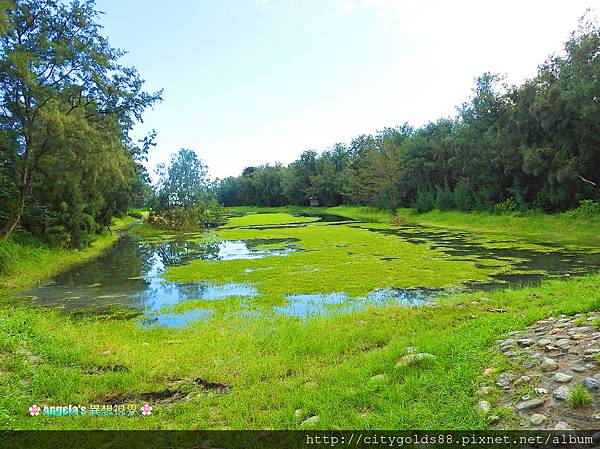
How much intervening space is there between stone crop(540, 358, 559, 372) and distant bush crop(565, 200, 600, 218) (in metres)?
27.2

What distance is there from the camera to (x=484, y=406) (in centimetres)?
409

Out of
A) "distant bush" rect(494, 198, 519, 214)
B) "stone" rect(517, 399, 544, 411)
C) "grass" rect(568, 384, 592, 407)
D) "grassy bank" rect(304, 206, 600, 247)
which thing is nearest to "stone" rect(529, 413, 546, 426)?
"stone" rect(517, 399, 544, 411)

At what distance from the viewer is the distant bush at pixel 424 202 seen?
49062 millimetres

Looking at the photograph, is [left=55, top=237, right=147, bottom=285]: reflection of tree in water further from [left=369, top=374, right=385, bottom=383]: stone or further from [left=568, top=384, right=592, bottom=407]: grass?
[left=568, top=384, right=592, bottom=407]: grass

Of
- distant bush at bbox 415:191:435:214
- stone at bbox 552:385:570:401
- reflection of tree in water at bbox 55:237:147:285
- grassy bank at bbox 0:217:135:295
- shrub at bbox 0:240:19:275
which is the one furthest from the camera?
distant bush at bbox 415:191:435:214

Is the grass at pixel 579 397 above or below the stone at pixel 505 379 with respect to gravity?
above

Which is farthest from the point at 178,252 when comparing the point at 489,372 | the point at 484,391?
the point at 484,391

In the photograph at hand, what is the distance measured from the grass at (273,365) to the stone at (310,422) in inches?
2.2

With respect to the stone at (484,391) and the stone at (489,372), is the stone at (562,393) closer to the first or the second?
the stone at (484,391)

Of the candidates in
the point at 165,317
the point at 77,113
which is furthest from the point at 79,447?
the point at 77,113

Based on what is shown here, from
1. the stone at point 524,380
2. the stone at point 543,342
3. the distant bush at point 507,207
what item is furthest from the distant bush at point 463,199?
the stone at point 524,380

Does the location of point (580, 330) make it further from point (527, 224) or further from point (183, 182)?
point (183, 182)

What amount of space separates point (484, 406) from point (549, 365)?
114cm

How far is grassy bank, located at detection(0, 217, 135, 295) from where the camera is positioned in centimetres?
1628
